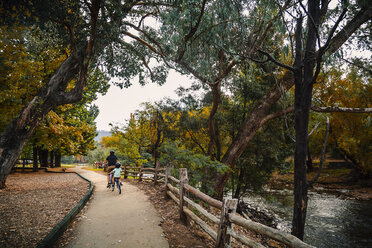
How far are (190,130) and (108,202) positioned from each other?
787cm

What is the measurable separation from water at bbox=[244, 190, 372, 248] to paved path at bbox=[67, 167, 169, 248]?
792 cm

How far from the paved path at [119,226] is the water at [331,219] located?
7.92 metres

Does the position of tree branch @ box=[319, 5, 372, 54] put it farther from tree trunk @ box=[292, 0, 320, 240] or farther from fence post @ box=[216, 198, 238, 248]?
fence post @ box=[216, 198, 238, 248]

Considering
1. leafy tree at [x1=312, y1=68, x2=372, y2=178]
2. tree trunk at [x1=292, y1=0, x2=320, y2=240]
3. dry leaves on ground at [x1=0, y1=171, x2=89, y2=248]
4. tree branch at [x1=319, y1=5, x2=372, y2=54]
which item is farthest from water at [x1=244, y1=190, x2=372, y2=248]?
dry leaves on ground at [x1=0, y1=171, x2=89, y2=248]

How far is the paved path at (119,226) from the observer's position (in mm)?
4144

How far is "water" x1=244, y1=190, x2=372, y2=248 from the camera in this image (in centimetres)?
911

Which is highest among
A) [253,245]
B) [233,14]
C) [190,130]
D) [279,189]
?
[233,14]

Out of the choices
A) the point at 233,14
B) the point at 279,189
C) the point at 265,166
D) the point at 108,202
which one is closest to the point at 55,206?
the point at 108,202

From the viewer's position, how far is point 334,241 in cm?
902

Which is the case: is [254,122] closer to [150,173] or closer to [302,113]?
[302,113]

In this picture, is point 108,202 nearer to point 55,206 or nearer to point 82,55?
point 55,206

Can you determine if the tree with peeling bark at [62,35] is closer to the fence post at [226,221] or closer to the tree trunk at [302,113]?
the tree trunk at [302,113]

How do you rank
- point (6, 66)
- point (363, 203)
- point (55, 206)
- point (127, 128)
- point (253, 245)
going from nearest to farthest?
1. point (253, 245)
2. point (55, 206)
3. point (6, 66)
4. point (363, 203)
5. point (127, 128)

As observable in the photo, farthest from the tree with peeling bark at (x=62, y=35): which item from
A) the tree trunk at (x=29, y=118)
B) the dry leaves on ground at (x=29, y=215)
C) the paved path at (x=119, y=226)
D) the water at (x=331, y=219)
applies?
the water at (x=331, y=219)
